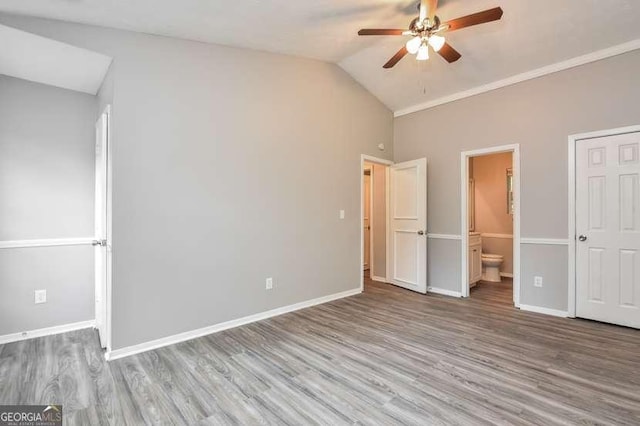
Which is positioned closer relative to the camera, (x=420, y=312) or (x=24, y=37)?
(x=24, y=37)

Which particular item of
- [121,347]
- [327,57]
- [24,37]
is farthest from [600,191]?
[24,37]

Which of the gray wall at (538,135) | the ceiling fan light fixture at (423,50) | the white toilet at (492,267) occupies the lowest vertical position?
the white toilet at (492,267)

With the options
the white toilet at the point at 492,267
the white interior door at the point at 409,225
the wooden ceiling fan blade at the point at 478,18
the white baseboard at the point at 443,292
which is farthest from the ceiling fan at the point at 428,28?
the white toilet at the point at 492,267

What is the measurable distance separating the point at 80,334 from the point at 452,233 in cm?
466

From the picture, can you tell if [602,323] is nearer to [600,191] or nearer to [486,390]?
[600,191]

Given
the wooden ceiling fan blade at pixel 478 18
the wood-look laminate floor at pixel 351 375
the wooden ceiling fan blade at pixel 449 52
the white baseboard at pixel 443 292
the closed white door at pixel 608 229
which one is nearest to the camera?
the wood-look laminate floor at pixel 351 375

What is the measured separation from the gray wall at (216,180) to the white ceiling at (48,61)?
12 cm

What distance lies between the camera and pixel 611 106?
3.34 m

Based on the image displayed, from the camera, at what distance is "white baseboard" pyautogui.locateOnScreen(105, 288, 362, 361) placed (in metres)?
2.61

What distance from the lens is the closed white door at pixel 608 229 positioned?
3242 millimetres

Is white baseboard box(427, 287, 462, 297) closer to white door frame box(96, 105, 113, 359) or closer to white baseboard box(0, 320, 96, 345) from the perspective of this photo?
white door frame box(96, 105, 113, 359)

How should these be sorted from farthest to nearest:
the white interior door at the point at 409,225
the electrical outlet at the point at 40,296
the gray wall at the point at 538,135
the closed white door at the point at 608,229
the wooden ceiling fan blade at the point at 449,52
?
the white interior door at the point at 409,225 → the gray wall at the point at 538,135 → the closed white door at the point at 608,229 → the electrical outlet at the point at 40,296 → the wooden ceiling fan blade at the point at 449,52

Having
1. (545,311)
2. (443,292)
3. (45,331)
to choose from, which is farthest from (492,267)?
(45,331)

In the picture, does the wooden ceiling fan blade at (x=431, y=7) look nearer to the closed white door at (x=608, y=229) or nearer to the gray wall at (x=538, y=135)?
the gray wall at (x=538, y=135)
